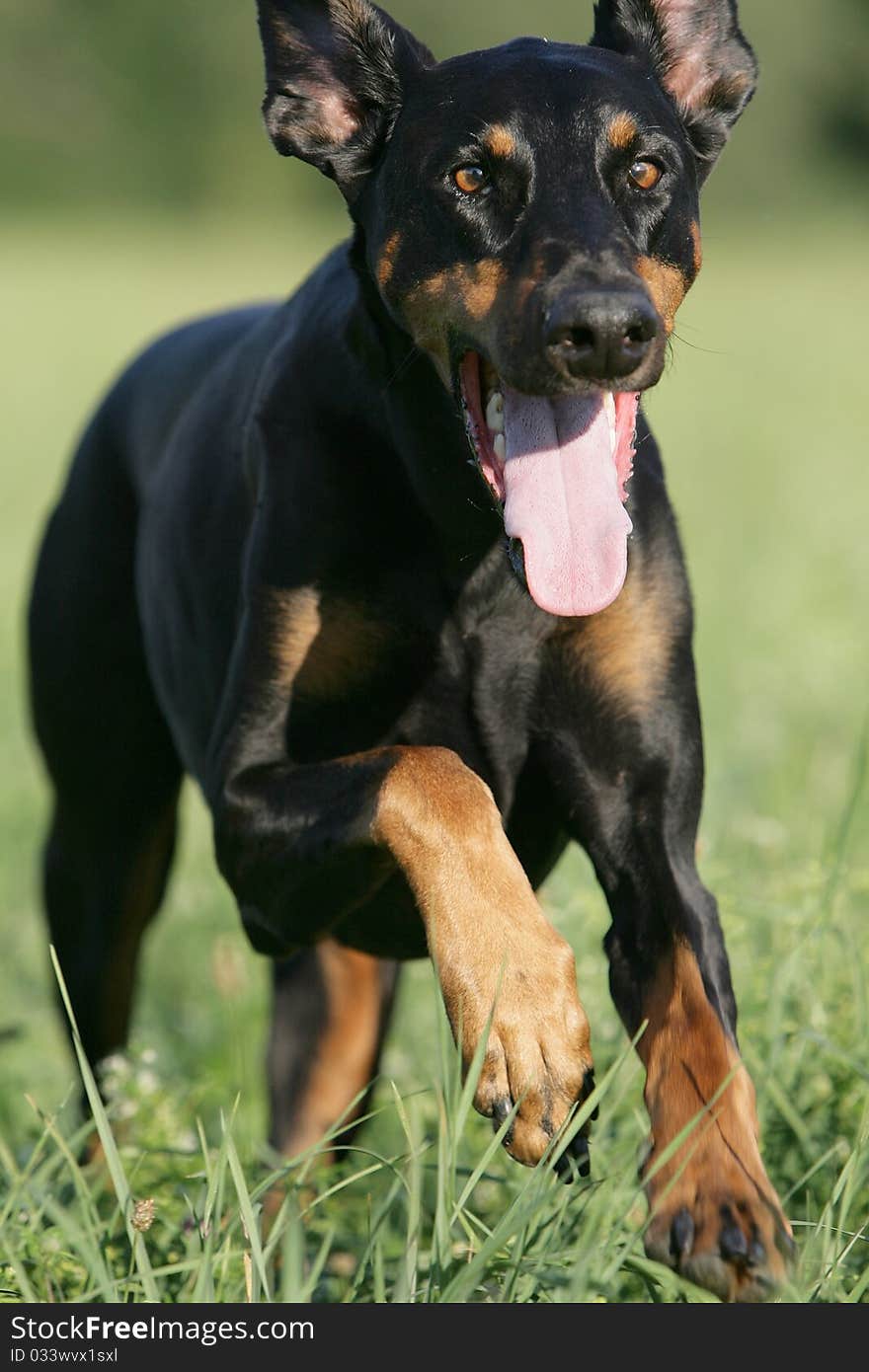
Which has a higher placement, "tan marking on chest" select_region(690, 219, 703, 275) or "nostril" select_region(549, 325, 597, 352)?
"tan marking on chest" select_region(690, 219, 703, 275)

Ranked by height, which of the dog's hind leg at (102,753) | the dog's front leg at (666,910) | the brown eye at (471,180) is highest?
the brown eye at (471,180)

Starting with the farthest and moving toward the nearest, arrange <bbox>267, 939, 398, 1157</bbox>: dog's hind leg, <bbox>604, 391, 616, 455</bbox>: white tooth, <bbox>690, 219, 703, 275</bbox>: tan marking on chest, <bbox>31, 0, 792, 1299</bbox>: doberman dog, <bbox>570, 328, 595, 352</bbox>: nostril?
<bbox>267, 939, 398, 1157</bbox>: dog's hind leg → <bbox>690, 219, 703, 275</bbox>: tan marking on chest → <bbox>604, 391, 616, 455</bbox>: white tooth → <bbox>570, 328, 595, 352</bbox>: nostril → <bbox>31, 0, 792, 1299</bbox>: doberman dog

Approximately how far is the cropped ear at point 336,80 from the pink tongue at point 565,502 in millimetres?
655

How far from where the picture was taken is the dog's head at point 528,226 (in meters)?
3.04

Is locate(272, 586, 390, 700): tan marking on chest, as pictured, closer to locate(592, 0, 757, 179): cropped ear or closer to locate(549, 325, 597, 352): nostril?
locate(549, 325, 597, 352): nostril

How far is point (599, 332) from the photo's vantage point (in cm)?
295

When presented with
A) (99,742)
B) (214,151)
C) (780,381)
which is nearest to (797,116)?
(214,151)

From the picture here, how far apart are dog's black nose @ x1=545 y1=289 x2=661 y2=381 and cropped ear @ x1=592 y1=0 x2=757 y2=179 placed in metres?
0.77

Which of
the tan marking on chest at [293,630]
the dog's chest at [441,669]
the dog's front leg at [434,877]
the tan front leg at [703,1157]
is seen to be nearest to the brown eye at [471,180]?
the dog's chest at [441,669]

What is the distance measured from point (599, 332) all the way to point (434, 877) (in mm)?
896

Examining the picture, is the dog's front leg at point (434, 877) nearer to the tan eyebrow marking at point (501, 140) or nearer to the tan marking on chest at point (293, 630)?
the tan marking on chest at point (293, 630)

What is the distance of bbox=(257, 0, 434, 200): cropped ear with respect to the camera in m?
3.53

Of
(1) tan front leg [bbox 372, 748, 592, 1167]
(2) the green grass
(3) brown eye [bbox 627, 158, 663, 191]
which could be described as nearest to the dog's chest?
(1) tan front leg [bbox 372, 748, 592, 1167]

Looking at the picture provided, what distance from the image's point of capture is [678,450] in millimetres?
17688
